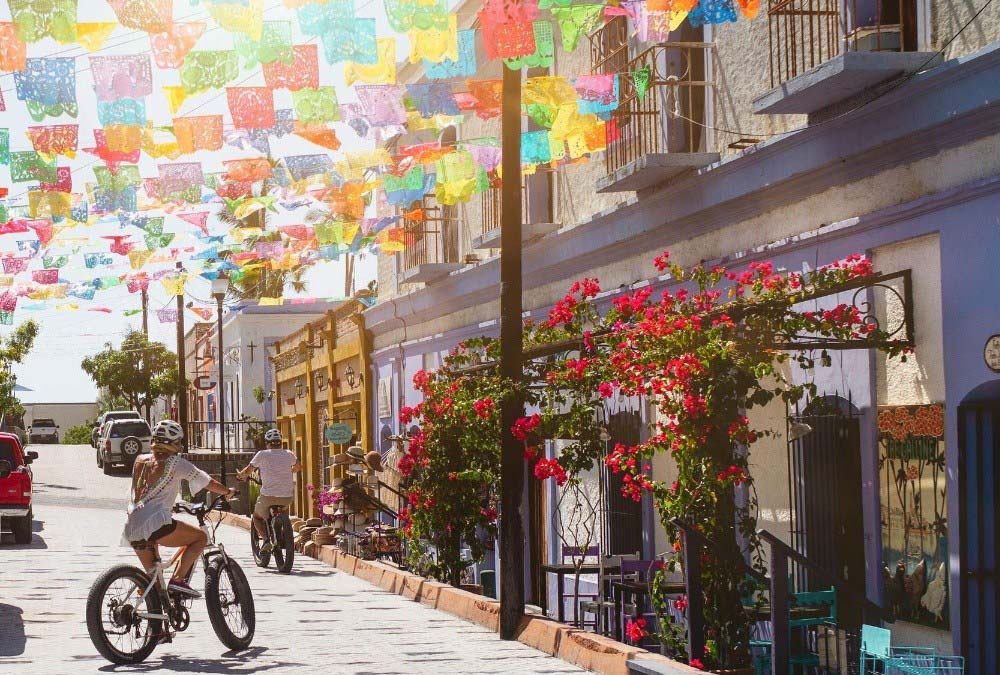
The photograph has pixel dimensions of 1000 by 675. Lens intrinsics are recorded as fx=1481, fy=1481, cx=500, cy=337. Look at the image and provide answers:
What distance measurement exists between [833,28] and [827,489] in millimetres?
3513

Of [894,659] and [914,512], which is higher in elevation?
[914,512]

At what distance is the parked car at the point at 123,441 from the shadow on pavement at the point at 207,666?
43.9 meters

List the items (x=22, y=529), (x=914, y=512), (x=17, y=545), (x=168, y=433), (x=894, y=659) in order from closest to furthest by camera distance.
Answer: (x=894, y=659) → (x=914, y=512) → (x=168, y=433) → (x=17, y=545) → (x=22, y=529)

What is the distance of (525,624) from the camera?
12.8 metres

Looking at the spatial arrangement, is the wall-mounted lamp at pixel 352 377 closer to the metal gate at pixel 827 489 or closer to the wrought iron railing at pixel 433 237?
the wrought iron railing at pixel 433 237

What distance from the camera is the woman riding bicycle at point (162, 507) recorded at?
445 inches

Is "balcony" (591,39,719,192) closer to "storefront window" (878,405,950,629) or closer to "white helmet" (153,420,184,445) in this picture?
"storefront window" (878,405,950,629)

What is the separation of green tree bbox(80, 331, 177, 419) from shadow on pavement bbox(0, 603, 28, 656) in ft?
188

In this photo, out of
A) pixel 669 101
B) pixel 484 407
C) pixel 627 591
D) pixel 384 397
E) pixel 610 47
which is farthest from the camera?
pixel 384 397

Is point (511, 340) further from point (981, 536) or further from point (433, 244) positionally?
point (433, 244)

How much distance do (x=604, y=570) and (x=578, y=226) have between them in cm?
412

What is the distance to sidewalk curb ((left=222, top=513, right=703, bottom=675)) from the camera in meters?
10.6

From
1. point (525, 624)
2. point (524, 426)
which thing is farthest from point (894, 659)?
point (524, 426)

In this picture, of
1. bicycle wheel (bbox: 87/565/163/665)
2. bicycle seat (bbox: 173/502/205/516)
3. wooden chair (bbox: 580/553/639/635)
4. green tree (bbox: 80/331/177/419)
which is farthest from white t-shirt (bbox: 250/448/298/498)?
green tree (bbox: 80/331/177/419)
